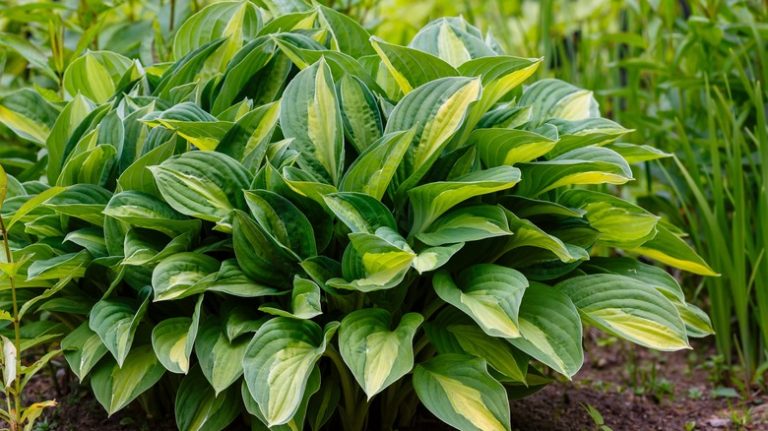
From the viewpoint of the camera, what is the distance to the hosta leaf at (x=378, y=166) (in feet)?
5.72

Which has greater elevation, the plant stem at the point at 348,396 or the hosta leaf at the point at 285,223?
the hosta leaf at the point at 285,223

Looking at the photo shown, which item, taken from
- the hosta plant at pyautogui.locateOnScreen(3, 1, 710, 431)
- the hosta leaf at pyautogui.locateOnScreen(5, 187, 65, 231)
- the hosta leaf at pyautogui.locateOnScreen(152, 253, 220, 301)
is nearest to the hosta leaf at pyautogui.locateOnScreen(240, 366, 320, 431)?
the hosta plant at pyautogui.locateOnScreen(3, 1, 710, 431)

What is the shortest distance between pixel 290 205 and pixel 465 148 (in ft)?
1.37

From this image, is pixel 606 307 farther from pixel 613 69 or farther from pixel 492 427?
pixel 613 69

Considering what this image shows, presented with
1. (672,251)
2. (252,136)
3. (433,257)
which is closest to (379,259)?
(433,257)

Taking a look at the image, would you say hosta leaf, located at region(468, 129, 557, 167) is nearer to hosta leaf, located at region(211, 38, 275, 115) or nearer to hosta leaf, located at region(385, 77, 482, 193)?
hosta leaf, located at region(385, 77, 482, 193)

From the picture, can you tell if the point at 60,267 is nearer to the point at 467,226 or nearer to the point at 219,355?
the point at 219,355

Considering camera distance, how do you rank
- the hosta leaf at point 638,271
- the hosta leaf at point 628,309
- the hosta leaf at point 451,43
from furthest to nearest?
the hosta leaf at point 451,43 < the hosta leaf at point 638,271 < the hosta leaf at point 628,309

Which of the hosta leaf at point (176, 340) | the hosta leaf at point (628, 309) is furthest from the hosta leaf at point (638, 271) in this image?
the hosta leaf at point (176, 340)

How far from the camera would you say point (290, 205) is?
1.83 meters

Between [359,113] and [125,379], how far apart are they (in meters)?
0.79

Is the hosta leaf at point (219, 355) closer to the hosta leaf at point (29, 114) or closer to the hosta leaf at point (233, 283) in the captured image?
the hosta leaf at point (233, 283)

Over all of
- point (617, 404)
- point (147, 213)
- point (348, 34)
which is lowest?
point (617, 404)

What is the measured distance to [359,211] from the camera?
5.84 feet
